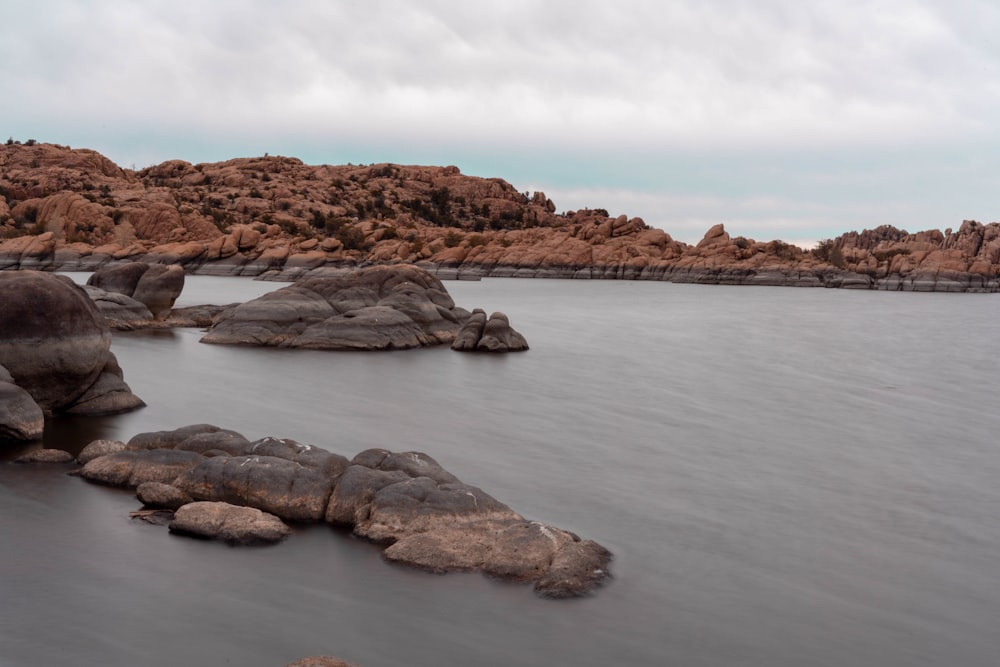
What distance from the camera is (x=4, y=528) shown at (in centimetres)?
1323

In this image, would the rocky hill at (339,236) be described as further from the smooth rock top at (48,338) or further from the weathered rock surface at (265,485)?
the weathered rock surface at (265,485)

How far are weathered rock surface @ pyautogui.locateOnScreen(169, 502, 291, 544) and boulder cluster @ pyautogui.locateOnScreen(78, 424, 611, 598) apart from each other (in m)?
0.01

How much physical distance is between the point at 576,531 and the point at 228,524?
5295 mm

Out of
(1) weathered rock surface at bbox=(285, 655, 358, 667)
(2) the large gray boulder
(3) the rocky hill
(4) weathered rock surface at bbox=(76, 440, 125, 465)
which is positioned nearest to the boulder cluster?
(4) weathered rock surface at bbox=(76, 440, 125, 465)

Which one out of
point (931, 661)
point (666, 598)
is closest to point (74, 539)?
point (666, 598)

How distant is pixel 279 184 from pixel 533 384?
5934 inches

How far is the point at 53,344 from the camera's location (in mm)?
20031

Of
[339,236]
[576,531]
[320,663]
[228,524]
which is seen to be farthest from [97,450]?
[339,236]

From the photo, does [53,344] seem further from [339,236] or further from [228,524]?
[339,236]

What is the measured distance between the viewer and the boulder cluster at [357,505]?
12.2 metres

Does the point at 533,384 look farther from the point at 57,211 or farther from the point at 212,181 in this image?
the point at 212,181

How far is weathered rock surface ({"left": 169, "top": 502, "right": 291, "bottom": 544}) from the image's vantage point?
1293 centimetres

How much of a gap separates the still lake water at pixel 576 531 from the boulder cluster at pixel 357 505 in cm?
34

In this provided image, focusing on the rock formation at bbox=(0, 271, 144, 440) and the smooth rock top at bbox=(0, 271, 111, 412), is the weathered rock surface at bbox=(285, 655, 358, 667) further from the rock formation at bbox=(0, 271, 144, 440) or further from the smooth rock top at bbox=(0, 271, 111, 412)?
the smooth rock top at bbox=(0, 271, 111, 412)
